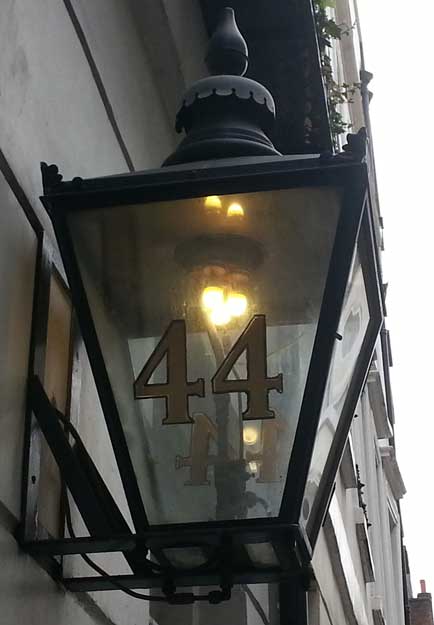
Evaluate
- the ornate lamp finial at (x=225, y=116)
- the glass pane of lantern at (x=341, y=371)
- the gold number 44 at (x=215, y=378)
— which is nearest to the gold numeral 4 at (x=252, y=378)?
the gold number 44 at (x=215, y=378)

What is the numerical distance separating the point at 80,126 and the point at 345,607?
605 centimetres

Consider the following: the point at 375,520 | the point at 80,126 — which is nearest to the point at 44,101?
the point at 80,126

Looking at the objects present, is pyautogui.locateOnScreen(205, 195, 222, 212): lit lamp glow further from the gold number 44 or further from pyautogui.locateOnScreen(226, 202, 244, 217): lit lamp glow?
the gold number 44

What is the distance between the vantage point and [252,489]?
7.64 feet

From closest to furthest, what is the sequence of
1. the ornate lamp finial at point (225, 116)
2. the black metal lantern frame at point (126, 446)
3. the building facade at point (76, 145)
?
the black metal lantern frame at point (126, 446), the building facade at point (76, 145), the ornate lamp finial at point (225, 116)

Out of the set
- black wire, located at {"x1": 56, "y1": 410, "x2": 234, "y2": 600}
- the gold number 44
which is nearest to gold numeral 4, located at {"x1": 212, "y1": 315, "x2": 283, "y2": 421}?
the gold number 44

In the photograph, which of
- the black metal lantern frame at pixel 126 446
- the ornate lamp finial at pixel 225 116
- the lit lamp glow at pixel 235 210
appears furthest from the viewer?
the ornate lamp finial at pixel 225 116

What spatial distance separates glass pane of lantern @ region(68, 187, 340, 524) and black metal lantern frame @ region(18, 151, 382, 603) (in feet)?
0.06

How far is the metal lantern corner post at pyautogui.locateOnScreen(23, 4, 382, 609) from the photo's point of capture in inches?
92.4

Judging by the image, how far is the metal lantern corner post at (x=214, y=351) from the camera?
2.35 metres

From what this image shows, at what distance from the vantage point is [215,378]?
7.77ft

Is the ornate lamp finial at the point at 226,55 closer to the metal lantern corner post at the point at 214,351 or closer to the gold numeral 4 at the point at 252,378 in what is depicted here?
the metal lantern corner post at the point at 214,351

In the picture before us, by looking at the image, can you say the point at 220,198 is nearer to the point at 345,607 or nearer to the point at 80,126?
the point at 80,126

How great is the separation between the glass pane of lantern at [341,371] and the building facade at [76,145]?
8.0 inches
